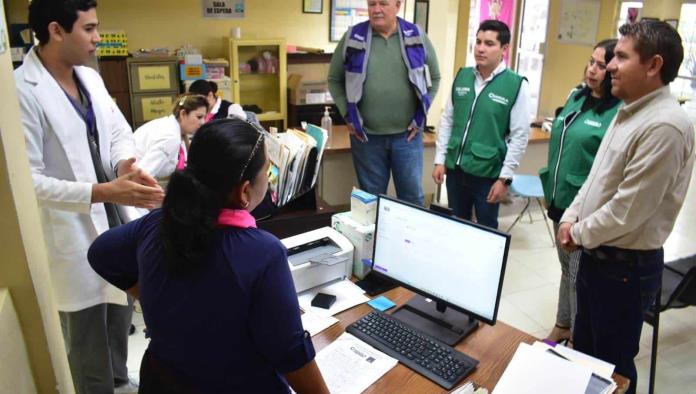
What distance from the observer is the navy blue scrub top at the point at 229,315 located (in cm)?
111

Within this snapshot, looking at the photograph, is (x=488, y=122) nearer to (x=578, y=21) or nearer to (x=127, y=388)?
(x=127, y=388)

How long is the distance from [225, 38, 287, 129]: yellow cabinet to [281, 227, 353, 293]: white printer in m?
3.19

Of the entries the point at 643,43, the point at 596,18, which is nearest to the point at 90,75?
the point at 643,43

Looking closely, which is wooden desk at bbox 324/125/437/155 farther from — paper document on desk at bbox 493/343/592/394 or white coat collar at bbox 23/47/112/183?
paper document on desk at bbox 493/343/592/394

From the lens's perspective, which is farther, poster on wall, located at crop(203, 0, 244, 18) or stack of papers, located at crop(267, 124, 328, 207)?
poster on wall, located at crop(203, 0, 244, 18)

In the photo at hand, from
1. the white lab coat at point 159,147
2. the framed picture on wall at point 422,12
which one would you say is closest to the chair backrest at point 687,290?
the white lab coat at point 159,147

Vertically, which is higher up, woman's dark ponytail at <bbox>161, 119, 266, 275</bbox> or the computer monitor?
woman's dark ponytail at <bbox>161, 119, 266, 275</bbox>

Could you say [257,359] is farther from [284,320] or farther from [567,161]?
[567,161]

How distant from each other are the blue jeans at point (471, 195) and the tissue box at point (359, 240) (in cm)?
119

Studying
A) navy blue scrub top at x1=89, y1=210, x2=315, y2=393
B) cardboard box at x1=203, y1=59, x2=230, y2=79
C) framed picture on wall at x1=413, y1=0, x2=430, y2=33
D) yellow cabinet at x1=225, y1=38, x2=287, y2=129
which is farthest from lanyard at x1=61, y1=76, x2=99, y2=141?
framed picture on wall at x1=413, y1=0, x2=430, y2=33

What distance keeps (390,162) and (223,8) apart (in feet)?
8.55

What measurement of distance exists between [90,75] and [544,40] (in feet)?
19.8

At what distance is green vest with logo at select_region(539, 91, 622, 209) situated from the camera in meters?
2.28

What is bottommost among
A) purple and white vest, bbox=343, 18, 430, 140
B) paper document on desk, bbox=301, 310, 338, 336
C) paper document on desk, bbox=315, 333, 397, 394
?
paper document on desk, bbox=315, 333, 397, 394
